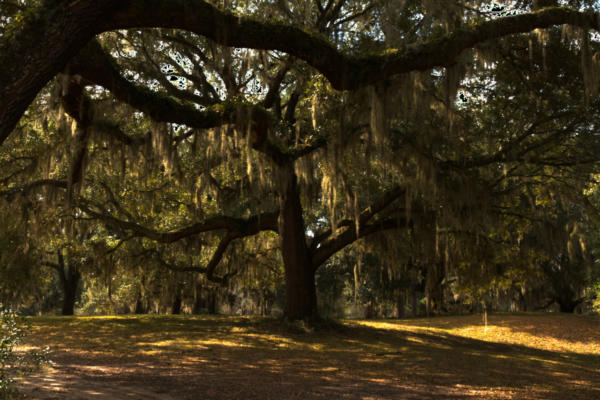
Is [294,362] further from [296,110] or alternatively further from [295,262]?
[296,110]

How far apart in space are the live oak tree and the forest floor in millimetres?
2205

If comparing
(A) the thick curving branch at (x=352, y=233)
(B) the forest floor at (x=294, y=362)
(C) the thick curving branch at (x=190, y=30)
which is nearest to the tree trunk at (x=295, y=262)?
(A) the thick curving branch at (x=352, y=233)

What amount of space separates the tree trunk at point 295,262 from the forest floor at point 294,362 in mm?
726

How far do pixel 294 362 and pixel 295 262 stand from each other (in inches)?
166

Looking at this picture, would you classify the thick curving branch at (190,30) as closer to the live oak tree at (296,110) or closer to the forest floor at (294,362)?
the live oak tree at (296,110)

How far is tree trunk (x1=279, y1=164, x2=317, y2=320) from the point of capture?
39.9 feet

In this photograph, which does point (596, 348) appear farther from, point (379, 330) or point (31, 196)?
point (31, 196)

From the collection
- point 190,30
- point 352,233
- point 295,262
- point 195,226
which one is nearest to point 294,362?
point 295,262

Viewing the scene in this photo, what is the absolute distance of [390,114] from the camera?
831 cm

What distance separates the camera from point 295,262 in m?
12.3

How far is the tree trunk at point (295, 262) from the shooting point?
1217 centimetres

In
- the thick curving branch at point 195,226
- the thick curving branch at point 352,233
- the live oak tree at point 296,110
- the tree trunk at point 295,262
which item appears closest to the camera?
the live oak tree at point 296,110

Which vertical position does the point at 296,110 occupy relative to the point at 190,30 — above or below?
above

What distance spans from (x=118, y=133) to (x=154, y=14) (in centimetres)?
530
